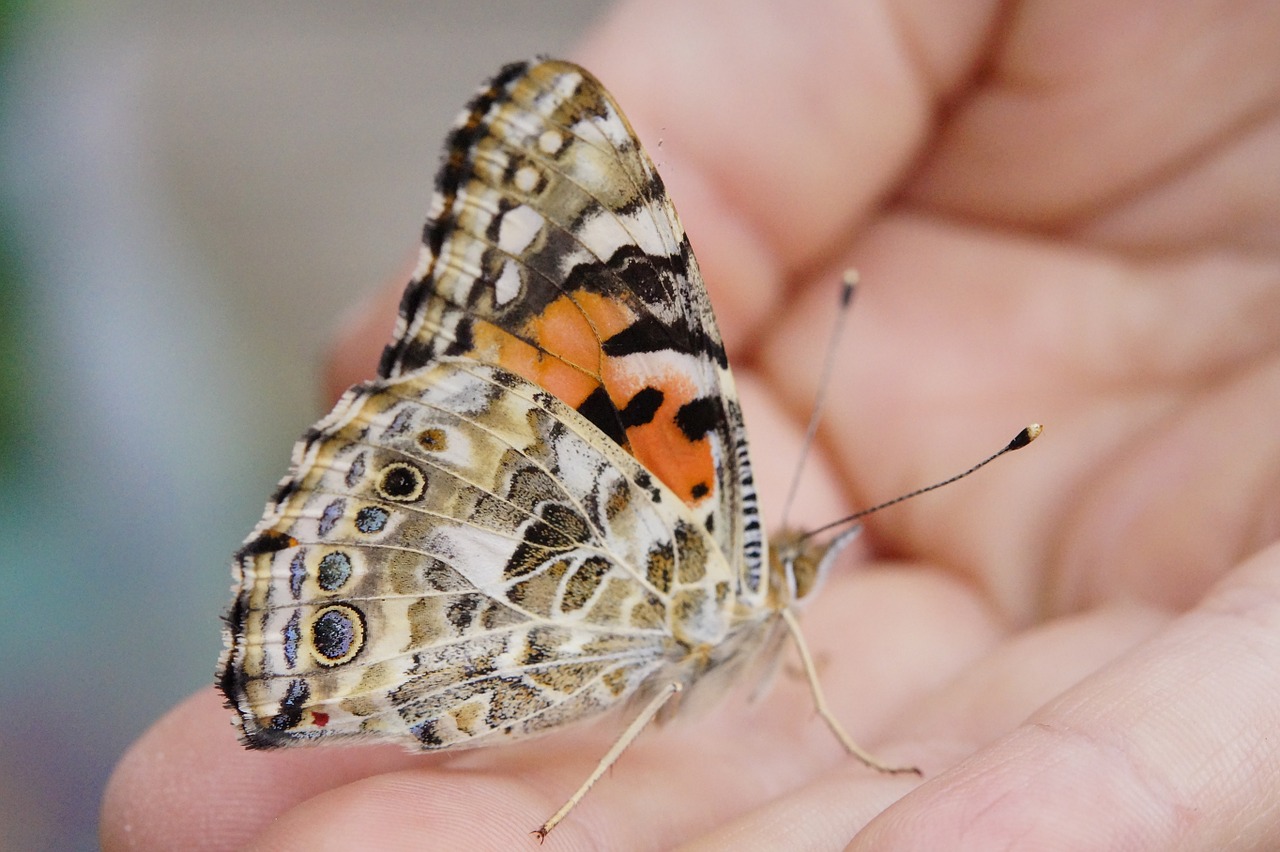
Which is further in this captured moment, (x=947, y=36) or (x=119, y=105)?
(x=119, y=105)

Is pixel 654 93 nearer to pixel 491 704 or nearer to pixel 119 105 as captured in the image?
pixel 491 704

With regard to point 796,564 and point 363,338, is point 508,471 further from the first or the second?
point 363,338

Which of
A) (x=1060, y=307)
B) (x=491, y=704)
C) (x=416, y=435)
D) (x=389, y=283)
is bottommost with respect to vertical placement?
(x=491, y=704)

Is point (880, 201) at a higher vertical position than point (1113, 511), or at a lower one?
higher

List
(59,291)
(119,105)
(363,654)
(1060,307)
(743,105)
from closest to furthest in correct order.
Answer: (363,654) → (743,105) → (1060,307) → (59,291) → (119,105)

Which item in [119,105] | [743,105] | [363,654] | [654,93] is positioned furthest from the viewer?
[119,105]

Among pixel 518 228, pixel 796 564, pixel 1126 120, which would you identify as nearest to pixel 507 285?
pixel 518 228

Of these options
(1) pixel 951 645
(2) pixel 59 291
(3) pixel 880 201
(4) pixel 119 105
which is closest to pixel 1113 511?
(1) pixel 951 645

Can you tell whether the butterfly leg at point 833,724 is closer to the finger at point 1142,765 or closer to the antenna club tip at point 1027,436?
the finger at point 1142,765

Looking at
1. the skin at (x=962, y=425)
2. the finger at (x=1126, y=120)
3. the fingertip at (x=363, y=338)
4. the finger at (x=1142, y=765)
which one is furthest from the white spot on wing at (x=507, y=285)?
the finger at (x=1126, y=120)
